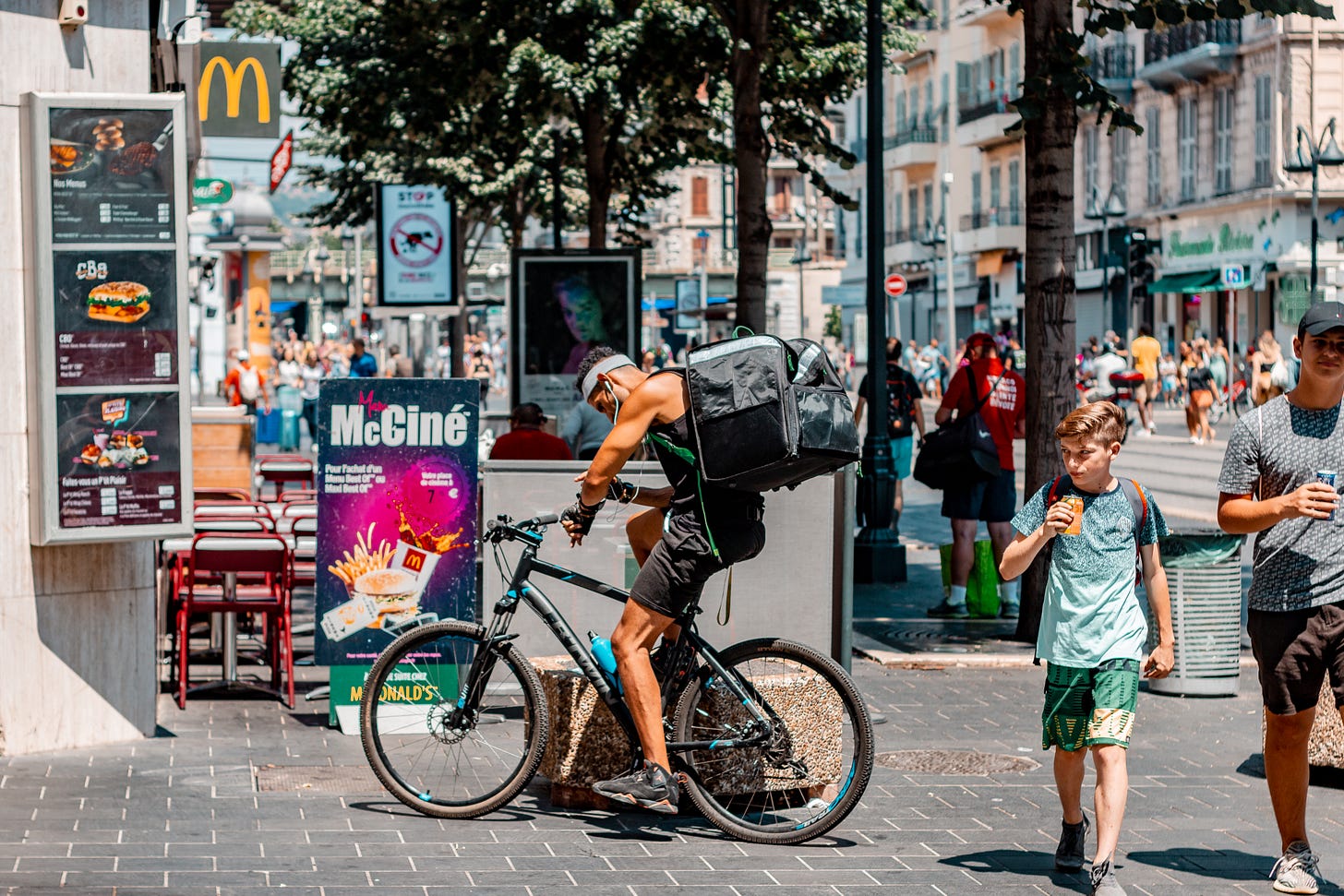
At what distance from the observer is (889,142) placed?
79812mm

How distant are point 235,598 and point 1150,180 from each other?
51.5m

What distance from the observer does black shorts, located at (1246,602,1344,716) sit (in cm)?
637

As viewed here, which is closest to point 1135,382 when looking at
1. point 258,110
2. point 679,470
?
point 258,110

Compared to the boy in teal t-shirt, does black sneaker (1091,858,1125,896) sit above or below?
Answer: below

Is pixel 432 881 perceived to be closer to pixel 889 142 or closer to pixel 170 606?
pixel 170 606

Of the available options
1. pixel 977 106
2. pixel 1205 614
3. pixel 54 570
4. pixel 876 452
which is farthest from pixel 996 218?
pixel 54 570

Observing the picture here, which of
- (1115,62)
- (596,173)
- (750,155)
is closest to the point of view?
(750,155)

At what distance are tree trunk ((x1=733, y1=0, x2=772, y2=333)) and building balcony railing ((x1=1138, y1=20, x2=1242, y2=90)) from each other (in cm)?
3625

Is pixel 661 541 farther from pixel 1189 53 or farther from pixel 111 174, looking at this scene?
pixel 1189 53

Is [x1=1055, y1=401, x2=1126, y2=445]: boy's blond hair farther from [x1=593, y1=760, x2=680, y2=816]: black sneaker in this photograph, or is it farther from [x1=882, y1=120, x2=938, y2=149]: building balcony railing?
[x1=882, y1=120, x2=938, y2=149]: building balcony railing

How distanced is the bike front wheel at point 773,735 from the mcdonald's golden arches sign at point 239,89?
780 centimetres

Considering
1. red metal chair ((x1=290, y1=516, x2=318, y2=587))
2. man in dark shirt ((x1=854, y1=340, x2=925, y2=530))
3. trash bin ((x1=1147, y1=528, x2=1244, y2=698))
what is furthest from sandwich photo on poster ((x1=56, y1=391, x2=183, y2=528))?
man in dark shirt ((x1=854, y1=340, x2=925, y2=530))

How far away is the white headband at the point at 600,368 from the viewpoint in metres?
7.23

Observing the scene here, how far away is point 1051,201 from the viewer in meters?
11.8
